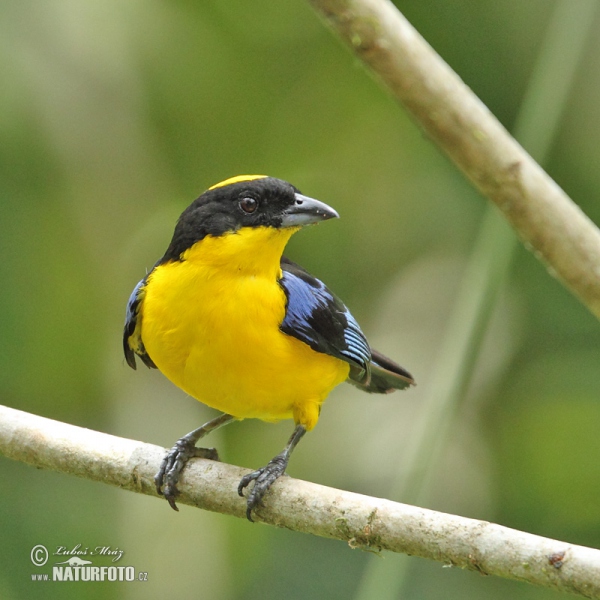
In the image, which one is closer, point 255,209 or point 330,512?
point 330,512

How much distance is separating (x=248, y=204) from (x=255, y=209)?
3cm

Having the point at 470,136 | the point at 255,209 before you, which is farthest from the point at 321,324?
the point at 470,136

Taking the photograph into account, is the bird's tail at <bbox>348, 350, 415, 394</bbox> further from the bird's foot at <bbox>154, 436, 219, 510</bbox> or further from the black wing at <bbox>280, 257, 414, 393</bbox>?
the bird's foot at <bbox>154, 436, 219, 510</bbox>

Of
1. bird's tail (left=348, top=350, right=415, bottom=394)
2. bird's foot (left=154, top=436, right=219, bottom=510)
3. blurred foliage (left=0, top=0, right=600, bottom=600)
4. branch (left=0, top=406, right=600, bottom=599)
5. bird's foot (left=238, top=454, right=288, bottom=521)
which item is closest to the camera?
branch (left=0, top=406, right=600, bottom=599)

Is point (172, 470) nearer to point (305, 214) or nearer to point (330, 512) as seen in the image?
point (330, 512)

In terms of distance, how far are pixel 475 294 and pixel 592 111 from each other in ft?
9.07

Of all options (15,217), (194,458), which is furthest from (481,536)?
(15,217)

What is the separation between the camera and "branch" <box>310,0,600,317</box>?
2.57m

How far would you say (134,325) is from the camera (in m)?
4.06

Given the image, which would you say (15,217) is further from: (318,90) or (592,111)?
(592,111)

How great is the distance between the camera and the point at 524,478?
18.1ft

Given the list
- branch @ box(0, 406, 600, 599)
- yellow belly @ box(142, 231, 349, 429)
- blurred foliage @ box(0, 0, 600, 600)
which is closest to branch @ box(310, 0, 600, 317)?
branch @ box(0, 406, 600, 599)

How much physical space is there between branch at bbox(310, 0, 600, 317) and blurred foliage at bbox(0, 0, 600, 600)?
10.1 feet

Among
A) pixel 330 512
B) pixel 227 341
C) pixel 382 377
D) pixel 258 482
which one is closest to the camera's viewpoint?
pixel 330 512
